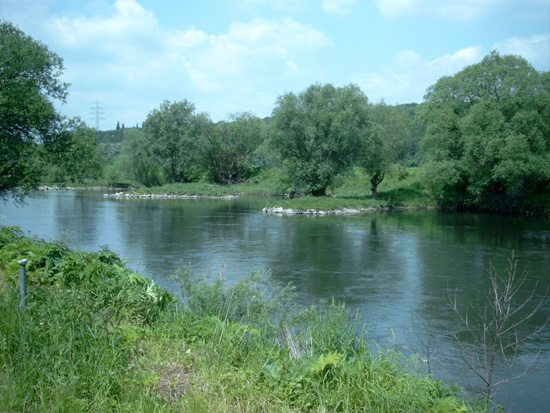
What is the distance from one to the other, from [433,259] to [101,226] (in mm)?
17627

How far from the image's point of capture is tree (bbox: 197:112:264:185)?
220ft

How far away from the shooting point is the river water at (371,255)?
918 cm

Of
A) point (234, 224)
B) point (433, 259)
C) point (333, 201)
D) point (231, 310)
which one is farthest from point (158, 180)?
point (231, 310)

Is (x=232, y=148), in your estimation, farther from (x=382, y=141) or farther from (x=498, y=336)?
(x=498, y=336)

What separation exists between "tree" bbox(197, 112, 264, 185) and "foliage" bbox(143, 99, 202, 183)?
513 centimetres

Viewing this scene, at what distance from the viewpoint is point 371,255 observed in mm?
18516

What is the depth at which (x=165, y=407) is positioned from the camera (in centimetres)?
421

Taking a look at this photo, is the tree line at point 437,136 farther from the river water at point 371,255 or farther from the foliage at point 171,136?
the foliage at point 171,136

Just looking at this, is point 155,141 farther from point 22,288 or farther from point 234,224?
point 22,288

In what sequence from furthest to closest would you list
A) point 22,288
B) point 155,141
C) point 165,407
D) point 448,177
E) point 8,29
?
1. point 155,141
2. point 448,177
3. point 8,29
4. point 22,288
5. point 165,407

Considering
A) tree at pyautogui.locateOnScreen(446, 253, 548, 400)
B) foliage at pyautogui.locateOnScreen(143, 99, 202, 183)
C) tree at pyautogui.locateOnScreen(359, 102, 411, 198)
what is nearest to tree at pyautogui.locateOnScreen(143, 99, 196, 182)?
foliage at pyautogui.locateOnScreen(143, 99, 202, 183)

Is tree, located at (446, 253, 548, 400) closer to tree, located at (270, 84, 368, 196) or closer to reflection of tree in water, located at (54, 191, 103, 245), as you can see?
reflection of tree in water, located at (54, 191, 103, 245)

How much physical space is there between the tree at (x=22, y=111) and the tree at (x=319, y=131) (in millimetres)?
22933

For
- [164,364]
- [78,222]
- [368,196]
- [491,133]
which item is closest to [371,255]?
[164,364]
